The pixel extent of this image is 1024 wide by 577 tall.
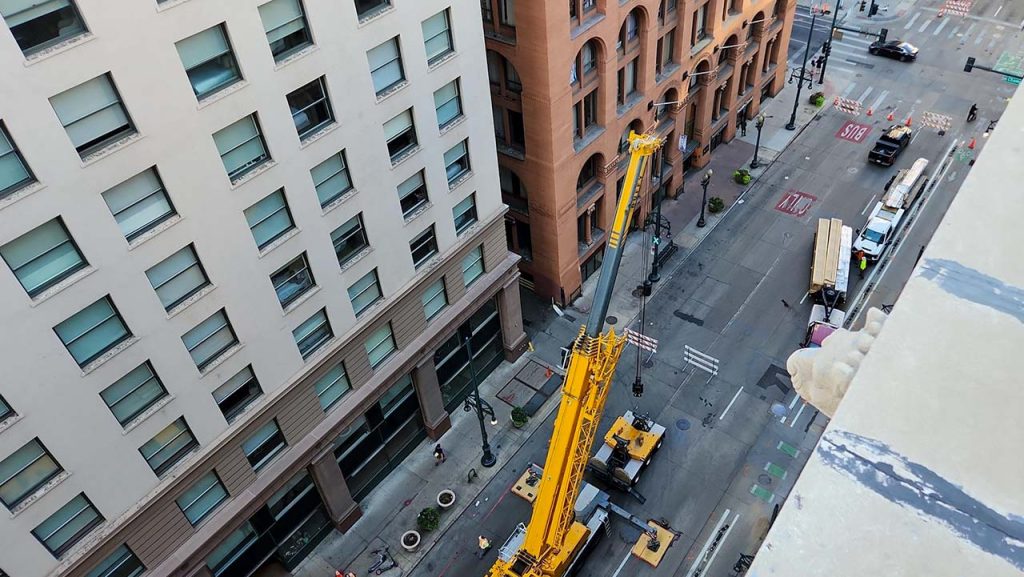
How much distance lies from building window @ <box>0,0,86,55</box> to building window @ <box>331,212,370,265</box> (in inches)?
518

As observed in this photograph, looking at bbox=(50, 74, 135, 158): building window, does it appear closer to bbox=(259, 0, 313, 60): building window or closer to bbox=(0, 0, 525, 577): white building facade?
bbox=(0, 0, 525, 577): white building facade

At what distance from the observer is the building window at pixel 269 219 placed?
29.3 m

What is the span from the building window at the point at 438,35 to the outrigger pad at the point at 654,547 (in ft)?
82.8

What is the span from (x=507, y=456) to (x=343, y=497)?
933 centimetres

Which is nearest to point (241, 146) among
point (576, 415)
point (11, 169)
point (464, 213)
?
point (11, 169)

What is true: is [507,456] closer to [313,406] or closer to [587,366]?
[313,406]

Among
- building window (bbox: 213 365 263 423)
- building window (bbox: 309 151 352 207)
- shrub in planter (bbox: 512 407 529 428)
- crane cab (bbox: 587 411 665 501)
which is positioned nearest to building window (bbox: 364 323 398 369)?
building window (bbox: 213 365 263 423)

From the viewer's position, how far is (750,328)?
50.6 metres

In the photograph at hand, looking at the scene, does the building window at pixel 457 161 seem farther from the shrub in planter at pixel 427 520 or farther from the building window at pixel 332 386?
the shrub in planter at pixel 427 520

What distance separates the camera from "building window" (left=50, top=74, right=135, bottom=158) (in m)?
22.3

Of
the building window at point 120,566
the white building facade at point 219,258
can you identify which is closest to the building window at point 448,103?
the white building facade at point 219,258

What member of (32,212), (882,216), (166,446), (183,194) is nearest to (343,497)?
(166,446)

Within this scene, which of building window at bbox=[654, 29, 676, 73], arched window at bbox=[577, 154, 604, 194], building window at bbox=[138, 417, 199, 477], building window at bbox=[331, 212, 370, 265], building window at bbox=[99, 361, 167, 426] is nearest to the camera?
building window at bbox=[99, 361, 167, 426]

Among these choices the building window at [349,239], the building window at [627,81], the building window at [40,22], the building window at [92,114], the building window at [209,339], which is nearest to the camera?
the building window at [40,22]
